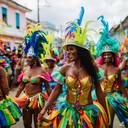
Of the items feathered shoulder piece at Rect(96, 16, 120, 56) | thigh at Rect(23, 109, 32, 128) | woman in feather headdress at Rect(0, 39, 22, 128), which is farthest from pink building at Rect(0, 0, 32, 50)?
woman in feather headdress at Rect(0, 39, 22, 128)

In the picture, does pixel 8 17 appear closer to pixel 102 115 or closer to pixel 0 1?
pixel 0 1

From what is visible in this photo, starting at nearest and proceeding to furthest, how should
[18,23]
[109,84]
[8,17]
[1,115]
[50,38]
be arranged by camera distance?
1. [1,115]
2. [109,84]
3. [50,38]
4. [8,17]
5. [18,23]

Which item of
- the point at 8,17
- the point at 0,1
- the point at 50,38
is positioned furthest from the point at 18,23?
the point at 50,38

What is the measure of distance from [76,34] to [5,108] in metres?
1.46

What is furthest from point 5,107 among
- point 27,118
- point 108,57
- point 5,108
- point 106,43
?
point 106,43

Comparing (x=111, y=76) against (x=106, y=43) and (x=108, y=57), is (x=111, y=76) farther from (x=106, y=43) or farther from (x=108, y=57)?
(x=106, y=43)

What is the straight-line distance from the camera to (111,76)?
580 centimetres

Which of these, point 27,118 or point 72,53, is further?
point 27,118

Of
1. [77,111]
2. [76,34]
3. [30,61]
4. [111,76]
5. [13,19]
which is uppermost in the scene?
[13,19]

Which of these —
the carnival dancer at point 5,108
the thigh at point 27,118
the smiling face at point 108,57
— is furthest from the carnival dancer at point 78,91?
the smiling face at point 108,57

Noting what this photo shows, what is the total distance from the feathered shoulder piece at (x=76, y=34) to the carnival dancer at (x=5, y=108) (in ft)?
3.26

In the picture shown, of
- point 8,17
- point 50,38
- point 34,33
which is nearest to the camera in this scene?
point 34,33

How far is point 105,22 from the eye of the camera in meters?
6.09

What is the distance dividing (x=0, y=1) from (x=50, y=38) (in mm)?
22391
